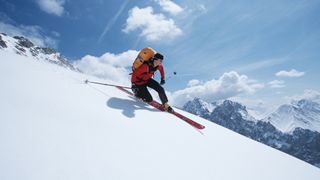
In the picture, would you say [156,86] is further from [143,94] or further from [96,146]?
[96,146]

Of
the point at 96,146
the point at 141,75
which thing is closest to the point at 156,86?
the point at 141,75

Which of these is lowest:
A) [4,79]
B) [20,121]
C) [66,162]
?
[66,162]

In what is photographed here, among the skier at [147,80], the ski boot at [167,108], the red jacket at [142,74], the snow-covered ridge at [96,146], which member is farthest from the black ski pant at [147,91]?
the snow-covered ridge at [96,146]

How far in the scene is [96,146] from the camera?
3402 millimetres

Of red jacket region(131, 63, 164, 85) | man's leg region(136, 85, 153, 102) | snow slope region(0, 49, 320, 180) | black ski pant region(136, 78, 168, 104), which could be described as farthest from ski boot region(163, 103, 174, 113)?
snow slope region(0, 49, 320, 180)

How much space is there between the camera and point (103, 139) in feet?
12.2

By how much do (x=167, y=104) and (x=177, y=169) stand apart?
5.18m

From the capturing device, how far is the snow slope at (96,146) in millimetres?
2660

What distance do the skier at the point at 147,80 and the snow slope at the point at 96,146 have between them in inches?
122

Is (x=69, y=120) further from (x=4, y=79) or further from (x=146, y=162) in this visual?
(x=4, y=79)

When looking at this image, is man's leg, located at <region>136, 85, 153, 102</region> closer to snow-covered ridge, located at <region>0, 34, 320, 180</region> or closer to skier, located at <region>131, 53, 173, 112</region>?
skier, located at <region>131, 53, 173, 112</region>

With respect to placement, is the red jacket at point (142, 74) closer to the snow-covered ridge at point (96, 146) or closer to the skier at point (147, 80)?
the skier at point (147, 80)

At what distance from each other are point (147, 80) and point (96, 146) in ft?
20.1

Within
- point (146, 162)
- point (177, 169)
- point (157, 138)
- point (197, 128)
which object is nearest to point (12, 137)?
point (146, 162)
